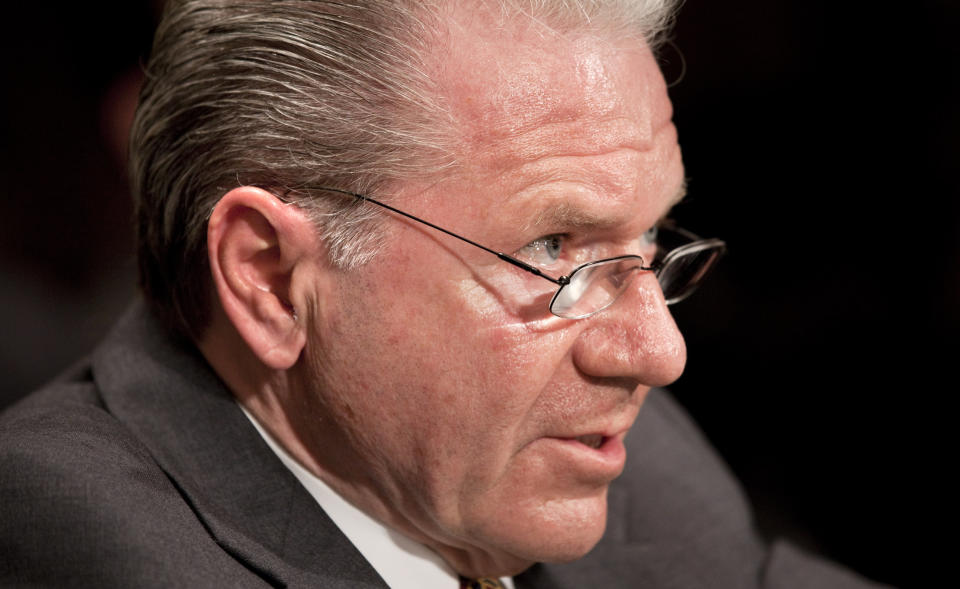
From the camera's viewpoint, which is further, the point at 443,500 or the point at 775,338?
the point at 775,338

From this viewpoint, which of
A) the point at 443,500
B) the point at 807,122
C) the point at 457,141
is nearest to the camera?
the point at 457,141

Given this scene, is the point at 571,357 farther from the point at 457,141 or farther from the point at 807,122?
the point at 807,122

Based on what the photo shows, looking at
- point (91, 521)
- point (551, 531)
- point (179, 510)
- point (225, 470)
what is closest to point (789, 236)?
point (551, 531)

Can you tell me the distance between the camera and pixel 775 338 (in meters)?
3.32

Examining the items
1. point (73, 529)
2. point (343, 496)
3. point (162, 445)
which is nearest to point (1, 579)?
point (73, 529)

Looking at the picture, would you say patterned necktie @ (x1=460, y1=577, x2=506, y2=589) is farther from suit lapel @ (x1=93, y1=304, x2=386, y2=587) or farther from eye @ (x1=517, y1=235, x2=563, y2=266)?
eye @ (x1=517, y1=235, x2=563, y2=266)

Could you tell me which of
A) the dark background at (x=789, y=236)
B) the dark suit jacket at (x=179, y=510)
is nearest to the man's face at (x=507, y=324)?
the dark suit jacket at (x=179, y=510)

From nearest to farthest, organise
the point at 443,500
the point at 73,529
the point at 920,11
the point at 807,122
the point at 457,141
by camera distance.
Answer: the point at 73,529 < the point at 457,141 < the point at 443,500 < the point at 920,11 < the point at 807,122

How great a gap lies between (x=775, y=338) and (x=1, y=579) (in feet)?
8.95

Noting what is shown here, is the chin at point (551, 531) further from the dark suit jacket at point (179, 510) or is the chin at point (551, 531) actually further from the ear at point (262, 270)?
the ear at point (262, 270)

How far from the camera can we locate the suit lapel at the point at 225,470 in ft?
4.42

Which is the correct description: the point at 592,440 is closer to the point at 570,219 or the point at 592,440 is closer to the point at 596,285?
the point at 596,285

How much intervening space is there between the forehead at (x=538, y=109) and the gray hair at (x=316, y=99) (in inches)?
1.1

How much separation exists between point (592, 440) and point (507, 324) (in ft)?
1.04
